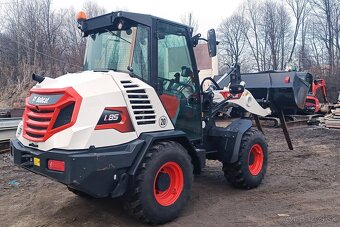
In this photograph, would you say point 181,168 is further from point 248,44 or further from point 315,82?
point 248,44

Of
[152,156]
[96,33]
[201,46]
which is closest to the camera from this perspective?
[152,156]

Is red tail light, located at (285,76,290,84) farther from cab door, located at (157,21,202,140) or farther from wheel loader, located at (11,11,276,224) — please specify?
cab door, located at (157,21,202,140)

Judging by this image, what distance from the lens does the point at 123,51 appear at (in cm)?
468

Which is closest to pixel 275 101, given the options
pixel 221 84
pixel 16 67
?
pixel 221 84

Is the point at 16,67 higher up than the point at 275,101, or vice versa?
the point at 16,67

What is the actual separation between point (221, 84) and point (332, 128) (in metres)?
8.35

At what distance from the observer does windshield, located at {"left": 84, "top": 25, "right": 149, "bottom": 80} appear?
4586mm

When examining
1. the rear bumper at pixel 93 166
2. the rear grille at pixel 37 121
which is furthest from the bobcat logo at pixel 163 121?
the rear grille at pixel 37 121

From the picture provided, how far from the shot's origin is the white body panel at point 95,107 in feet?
12.7

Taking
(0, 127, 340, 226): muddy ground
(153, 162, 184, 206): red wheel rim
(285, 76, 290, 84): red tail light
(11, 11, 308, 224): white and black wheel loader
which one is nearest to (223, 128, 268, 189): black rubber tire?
(11, 11, 308, 224): white and black wheel loader

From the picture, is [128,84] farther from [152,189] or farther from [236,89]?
[236,89]

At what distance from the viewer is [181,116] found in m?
5.10

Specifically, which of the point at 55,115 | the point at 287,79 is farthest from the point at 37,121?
the point at 287,79

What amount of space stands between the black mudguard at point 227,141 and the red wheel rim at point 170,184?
4.24 feet
